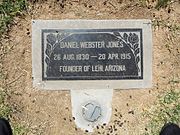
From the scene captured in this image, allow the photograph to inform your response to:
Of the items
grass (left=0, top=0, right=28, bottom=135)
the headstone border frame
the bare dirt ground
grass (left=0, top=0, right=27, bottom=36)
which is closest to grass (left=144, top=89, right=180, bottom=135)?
the bare dirt ground

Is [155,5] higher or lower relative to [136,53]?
higher

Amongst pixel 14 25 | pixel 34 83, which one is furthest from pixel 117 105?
pixel 14 25

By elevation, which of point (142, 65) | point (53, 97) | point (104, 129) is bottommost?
point (104, 129)

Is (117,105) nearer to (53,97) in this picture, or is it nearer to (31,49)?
(53,97)

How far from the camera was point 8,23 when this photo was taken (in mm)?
3914

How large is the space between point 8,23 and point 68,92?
2.57ft

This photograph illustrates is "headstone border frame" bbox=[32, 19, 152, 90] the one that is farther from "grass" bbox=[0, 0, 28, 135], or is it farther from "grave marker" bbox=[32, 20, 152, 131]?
"grass" bbox=[0, 0, 28, 135]

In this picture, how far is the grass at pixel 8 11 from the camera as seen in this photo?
389cm

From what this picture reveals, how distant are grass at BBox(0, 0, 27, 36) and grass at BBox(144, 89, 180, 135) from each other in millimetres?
1422

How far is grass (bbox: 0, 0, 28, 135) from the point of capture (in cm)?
389

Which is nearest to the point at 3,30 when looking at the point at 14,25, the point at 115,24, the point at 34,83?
the point at 14,25

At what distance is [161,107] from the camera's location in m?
4.01

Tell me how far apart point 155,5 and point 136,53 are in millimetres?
453

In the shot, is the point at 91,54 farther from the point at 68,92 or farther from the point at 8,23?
the point at 8,23
